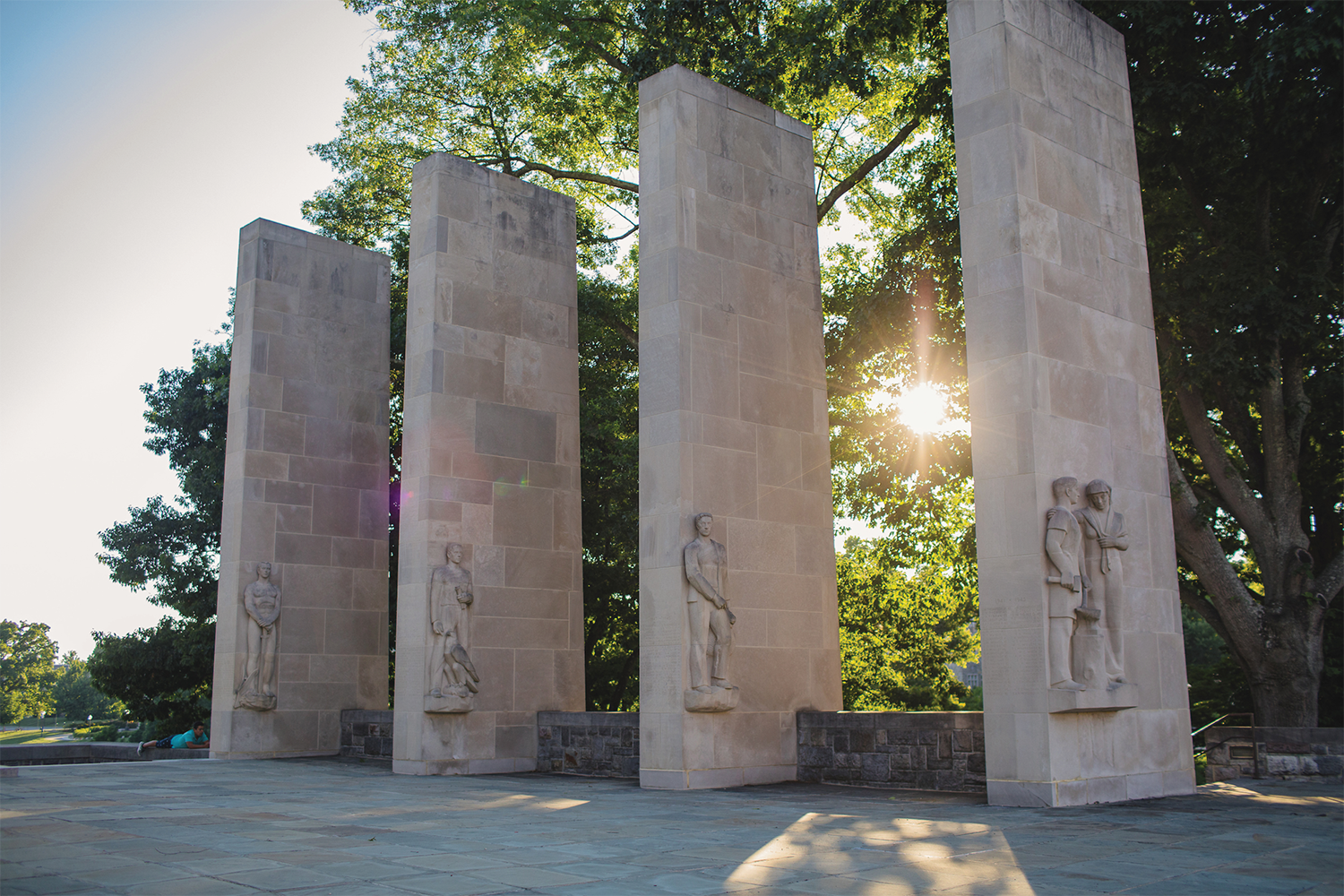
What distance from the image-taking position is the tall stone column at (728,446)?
1276cm

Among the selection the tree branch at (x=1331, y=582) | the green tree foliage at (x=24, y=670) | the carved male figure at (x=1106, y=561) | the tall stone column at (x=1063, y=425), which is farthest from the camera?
the green tree foliage at (x=24, y=670)

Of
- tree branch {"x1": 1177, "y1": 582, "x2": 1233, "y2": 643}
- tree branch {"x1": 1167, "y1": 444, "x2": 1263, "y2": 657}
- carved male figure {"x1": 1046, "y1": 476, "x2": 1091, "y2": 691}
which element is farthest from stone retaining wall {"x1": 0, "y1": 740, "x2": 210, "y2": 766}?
tree branch {"x1": 1177, "y1": 582, "x2": 1233, "y2": 643}

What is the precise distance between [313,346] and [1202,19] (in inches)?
593

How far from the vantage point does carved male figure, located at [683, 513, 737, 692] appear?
41.4 ft

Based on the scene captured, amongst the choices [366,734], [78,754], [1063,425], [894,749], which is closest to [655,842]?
[894,749]

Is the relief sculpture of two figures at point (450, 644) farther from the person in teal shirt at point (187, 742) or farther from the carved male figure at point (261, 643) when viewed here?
the person in teal shirt at point (187, 742)

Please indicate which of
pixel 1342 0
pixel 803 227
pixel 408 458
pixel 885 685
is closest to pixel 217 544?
pixel 408 458

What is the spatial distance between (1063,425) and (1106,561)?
1336 millimetres

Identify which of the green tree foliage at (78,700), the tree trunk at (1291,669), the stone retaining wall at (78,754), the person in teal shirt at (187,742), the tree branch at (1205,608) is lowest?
the green tree foliage at (78,700)

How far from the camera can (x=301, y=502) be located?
1972cm

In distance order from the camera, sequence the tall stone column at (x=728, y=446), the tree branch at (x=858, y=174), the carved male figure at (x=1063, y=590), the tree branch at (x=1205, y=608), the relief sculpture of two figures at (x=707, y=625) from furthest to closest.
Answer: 1. the tree branch at (x=858, y=174)
2. the tree branch at (x=1205, y=608)
3. the tall stone column at (x=728, y=446)
4. the relief sculpture of two figures at (x=707, y=625)
5. the carved male figure at (x=1063, y=590)

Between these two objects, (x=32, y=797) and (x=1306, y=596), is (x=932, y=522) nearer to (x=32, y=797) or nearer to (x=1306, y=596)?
(x=1306, y=596)

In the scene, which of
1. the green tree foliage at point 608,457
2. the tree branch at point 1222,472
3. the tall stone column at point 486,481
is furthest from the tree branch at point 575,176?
the tree branch at point 1222,472

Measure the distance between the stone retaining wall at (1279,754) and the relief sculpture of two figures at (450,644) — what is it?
933 cm
